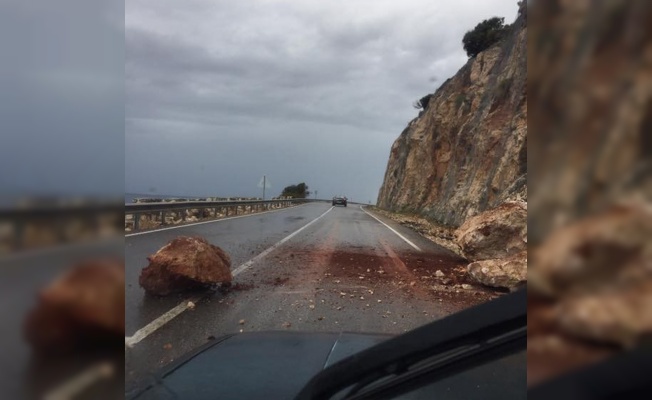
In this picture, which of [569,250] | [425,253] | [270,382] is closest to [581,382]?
[569,250]

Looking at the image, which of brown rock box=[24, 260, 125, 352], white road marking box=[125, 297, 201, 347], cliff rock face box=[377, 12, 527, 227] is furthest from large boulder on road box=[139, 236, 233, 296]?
cliff rock face box=[377, 12, 527, 227]

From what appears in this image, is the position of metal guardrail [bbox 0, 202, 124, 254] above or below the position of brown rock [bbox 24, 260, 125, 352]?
above

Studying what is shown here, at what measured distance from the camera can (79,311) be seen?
100cm

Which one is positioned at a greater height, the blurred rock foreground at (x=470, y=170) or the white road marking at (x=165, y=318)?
the blurred rock foreground at (x=470, y=170)

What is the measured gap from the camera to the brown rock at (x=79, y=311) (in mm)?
964

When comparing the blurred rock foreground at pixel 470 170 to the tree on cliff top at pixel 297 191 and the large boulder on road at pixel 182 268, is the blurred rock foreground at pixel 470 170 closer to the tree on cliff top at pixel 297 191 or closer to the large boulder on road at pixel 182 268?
the large boulder on road at pixel 182 268

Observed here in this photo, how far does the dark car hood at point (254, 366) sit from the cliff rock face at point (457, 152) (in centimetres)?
1374

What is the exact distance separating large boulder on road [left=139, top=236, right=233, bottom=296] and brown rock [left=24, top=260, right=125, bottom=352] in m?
5.28

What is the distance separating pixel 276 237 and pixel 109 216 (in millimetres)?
13776

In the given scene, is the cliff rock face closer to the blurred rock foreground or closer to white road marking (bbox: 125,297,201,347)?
the blurred rock foreground

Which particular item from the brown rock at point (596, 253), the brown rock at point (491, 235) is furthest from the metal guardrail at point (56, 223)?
the brown rock at point (491, 235)

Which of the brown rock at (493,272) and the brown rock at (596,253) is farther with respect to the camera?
the brown rock at (493,272)

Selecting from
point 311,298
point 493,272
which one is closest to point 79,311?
point 311,298

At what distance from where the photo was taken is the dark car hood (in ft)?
7.65
